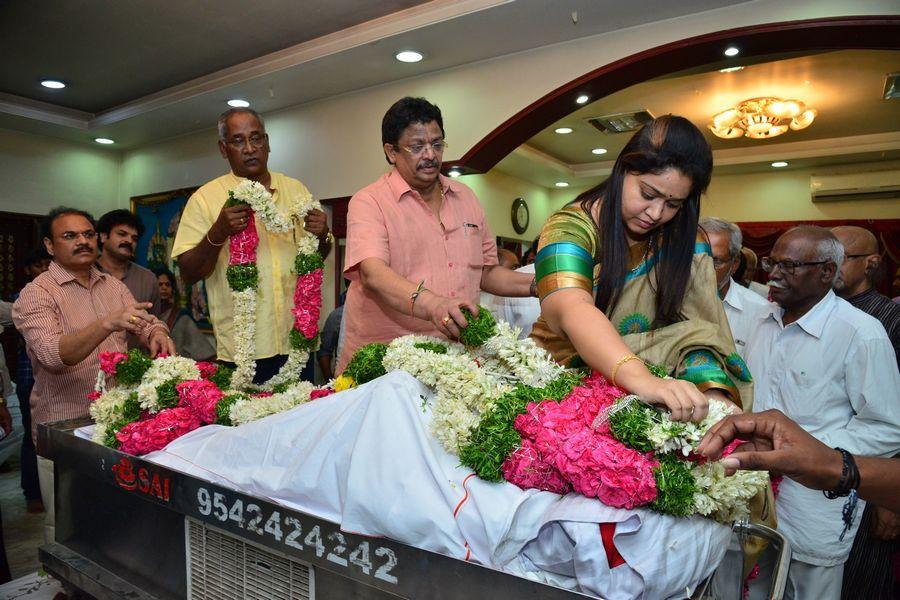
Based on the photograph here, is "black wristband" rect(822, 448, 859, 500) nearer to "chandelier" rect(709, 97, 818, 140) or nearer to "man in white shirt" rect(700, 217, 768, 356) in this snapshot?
"man in white shirt" rect(700, 217, 768, 356)

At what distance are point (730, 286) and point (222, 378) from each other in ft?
9.69

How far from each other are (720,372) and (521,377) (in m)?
0.54

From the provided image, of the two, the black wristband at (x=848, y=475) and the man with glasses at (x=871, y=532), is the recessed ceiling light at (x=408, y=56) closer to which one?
the man with glasses at (x=871, y=532)

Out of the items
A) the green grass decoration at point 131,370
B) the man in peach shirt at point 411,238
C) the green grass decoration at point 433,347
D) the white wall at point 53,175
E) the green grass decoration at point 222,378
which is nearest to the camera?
the green grass decoration at point 433,347

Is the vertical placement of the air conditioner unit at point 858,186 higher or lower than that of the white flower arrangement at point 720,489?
higher

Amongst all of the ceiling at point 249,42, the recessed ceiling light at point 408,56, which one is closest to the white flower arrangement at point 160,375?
the ceiling at point 249,42

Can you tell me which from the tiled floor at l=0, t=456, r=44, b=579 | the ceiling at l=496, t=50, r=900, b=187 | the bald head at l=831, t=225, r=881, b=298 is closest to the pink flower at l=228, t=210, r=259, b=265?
the tiled floor at l=0, t=456, r=44, b=579

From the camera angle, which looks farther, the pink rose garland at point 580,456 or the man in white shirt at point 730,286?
the man in white shirt at point 730,286

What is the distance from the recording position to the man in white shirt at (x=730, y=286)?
3.60 meters

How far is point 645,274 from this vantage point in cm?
185

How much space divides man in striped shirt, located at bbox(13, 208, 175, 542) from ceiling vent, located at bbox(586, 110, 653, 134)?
21.0ft

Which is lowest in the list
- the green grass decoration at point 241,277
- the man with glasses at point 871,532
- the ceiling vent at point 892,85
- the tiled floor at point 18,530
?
the tiled floor at point 18,530

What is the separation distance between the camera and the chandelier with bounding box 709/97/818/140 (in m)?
7.23

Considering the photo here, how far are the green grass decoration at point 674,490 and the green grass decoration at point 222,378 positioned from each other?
7.44 feet
